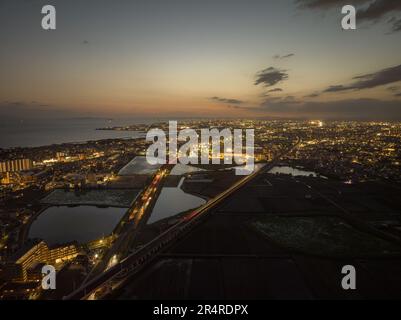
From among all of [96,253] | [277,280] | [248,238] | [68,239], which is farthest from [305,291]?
[68,239]

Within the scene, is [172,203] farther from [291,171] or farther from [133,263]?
[291,171]

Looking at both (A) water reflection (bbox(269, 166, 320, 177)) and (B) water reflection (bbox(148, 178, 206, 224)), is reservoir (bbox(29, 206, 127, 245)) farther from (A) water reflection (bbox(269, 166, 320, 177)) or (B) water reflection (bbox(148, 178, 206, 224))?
(A) water reflection (bbox(269, 166, 320, 177))

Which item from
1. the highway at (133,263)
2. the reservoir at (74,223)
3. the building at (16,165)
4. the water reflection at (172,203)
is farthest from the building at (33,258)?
the building at (16,165)

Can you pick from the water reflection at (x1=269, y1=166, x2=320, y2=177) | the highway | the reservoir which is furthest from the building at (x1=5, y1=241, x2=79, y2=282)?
the water reflection at (x1=269, y1=166, x2=320, y2=177)
